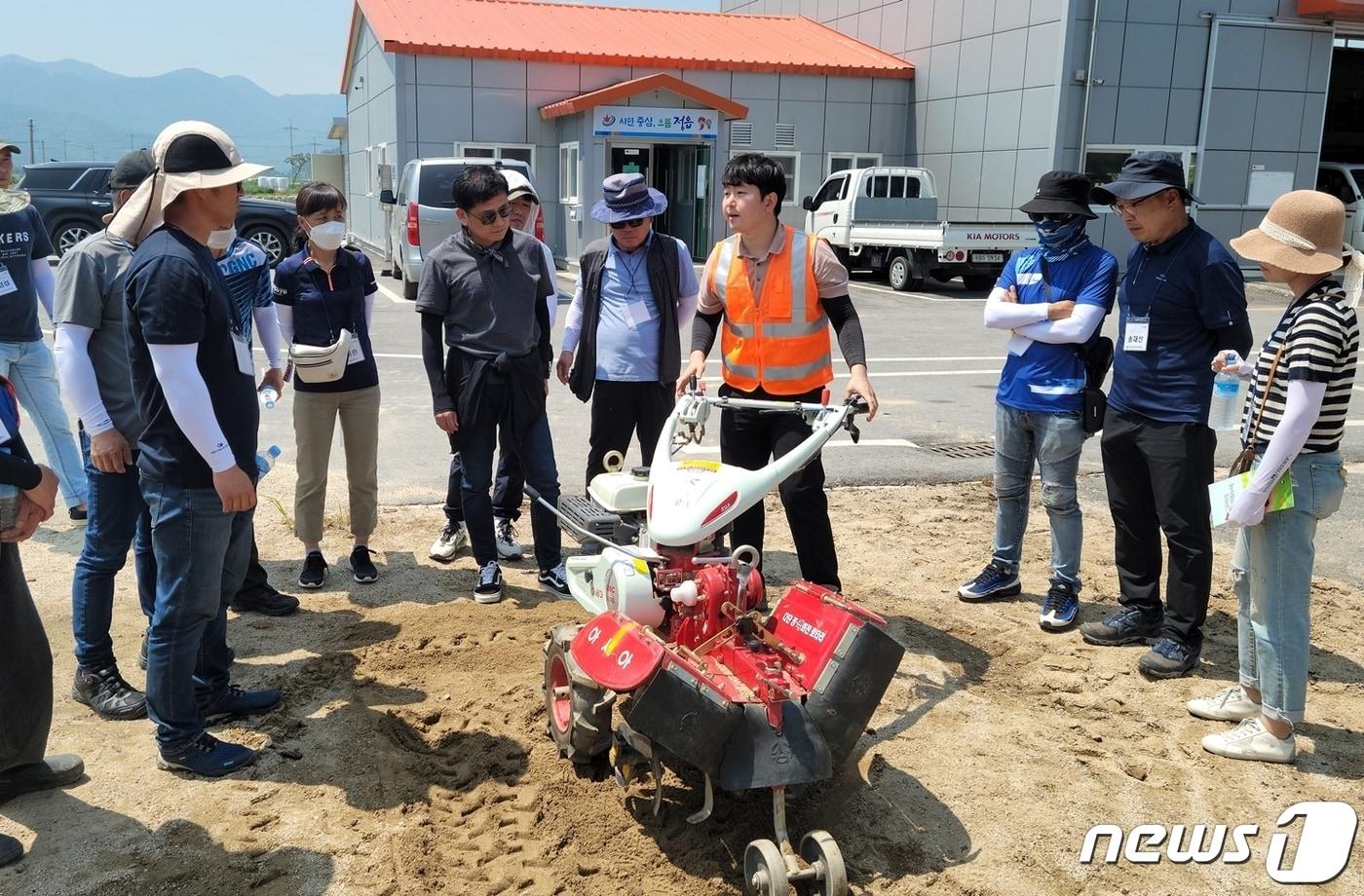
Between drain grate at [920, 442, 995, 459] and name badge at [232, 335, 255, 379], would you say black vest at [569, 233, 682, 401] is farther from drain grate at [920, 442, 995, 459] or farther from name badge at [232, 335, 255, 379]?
drain grate at [920, 442, 995, 459]

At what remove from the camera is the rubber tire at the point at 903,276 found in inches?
733

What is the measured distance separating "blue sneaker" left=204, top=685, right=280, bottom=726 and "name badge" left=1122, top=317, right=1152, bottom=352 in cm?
373

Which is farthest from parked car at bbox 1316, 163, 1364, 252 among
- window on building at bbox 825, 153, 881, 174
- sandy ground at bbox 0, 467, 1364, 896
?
sandy ground at bbox 0, 467, 1364, 896

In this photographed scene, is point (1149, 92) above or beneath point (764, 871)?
above

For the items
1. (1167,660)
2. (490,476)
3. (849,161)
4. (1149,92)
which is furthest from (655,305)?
(849,161)

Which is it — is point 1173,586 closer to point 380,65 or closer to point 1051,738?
point 1051,738

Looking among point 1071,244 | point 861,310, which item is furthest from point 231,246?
point 861,310

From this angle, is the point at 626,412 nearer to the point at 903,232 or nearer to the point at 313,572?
the point at 313,572

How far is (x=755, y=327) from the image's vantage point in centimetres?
457

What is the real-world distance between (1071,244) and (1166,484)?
1147 millimetres

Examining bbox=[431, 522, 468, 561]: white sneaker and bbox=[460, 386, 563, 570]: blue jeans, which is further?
bbox=[431, 522, 468, 561]: white sneaker

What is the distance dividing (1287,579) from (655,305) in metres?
2.99

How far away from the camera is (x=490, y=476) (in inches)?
204

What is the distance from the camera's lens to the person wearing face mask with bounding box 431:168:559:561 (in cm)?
567
